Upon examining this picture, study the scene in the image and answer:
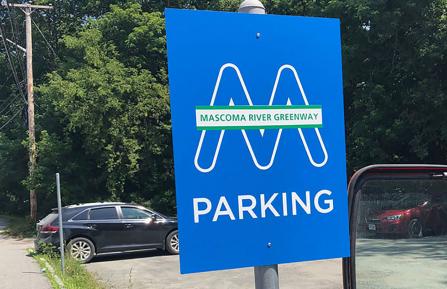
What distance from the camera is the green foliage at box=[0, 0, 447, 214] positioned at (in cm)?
1789

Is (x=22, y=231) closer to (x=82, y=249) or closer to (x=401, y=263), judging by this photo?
(x=82, y=249)

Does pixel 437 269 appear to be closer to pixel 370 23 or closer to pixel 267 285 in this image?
pixel 267 285

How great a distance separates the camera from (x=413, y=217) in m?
1.91

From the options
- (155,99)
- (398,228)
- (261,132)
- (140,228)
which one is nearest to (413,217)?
(398,228)

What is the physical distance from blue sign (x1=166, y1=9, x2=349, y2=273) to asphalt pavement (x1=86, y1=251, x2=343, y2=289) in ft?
25.3

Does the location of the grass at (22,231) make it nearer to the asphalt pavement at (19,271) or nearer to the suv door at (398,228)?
the asphalt pavement at (19,271)

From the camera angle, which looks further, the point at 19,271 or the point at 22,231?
the point at 22,231

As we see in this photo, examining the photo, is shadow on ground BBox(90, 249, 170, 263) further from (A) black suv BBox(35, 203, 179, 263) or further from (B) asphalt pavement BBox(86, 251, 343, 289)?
(B) asphalt pavement BBox(86, 251, 343, 289)

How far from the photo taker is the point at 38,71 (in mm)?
28375

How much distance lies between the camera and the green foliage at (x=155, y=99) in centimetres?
1789

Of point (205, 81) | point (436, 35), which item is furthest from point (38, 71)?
point (205, 81)

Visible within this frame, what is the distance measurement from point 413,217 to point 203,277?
29.4 ft

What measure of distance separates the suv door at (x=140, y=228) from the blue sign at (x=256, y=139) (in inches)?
490

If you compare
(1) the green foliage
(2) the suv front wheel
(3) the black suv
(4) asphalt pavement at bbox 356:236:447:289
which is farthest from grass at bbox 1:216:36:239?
(4) asphalt pavement at bbox 356:236:447:289
